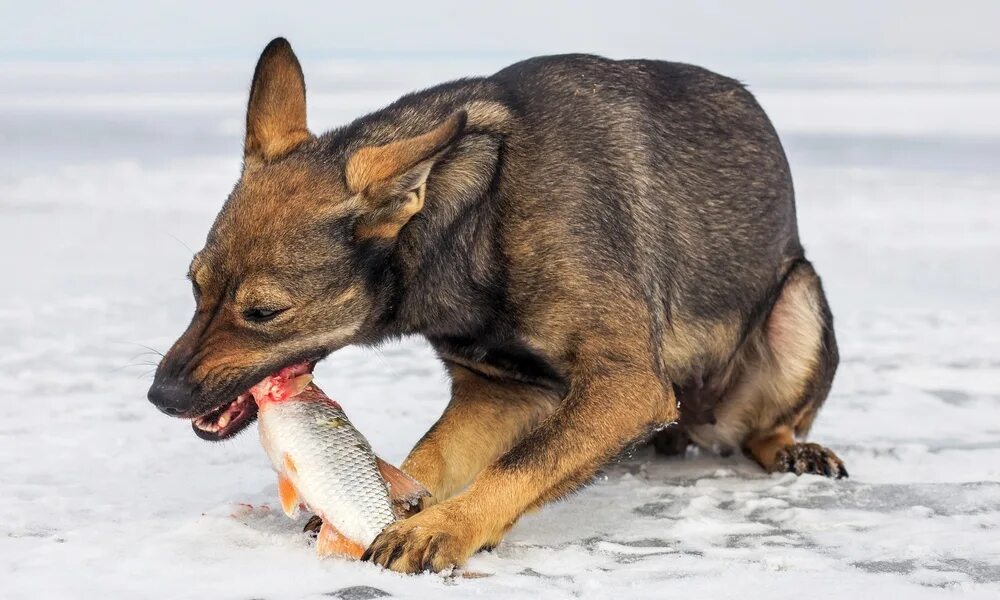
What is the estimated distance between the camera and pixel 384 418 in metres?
7.19

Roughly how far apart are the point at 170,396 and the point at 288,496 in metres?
0.55

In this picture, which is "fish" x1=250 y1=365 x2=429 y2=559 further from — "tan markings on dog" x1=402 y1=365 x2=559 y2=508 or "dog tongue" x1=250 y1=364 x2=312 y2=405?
"tan markings on dog" x1=402 y1=365 x2=559 y2=508

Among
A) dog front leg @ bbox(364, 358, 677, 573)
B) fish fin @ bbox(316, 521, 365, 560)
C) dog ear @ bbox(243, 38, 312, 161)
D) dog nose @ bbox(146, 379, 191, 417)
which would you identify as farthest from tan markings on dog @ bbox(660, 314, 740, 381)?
dog nose @ bbox(146, 379, 191, 417)

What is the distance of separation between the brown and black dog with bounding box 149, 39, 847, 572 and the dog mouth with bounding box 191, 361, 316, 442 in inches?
0.4

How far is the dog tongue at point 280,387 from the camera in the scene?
4867 mm

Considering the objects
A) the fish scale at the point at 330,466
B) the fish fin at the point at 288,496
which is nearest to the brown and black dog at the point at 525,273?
the fish scale at the point at 330,466

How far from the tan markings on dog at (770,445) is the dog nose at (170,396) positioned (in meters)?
2.95

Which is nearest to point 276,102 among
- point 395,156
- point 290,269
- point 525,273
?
point 395,156

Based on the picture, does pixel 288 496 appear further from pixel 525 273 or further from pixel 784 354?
pixel 784 354

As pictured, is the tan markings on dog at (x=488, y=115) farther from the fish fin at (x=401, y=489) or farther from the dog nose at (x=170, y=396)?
the dog nose at (x=170, y=396)

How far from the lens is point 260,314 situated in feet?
15.6

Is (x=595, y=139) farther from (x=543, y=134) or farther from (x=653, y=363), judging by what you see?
(x=653, y=363)

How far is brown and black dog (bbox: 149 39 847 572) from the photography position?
480 centimetres

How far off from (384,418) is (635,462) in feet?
4.75
